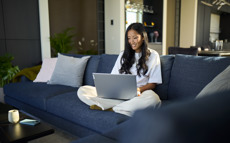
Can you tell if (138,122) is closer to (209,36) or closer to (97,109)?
(97,109)

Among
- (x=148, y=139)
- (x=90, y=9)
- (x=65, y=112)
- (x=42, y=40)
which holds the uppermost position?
(x=90, y=9)

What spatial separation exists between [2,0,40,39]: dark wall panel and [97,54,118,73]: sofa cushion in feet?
7.08

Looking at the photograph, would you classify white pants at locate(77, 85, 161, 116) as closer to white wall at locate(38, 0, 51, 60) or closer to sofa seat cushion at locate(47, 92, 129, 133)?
sofa seat cushion at locate(47, 92, 129, 133)

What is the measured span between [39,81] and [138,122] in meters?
2.70

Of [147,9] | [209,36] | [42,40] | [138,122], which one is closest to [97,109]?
[138,122]

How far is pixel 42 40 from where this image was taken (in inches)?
161

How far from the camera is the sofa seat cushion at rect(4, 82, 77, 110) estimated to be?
2.15 metres

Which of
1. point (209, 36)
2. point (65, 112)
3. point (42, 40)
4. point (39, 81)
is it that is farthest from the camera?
point (209, 36)

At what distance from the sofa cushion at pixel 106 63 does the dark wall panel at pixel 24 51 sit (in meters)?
2.10

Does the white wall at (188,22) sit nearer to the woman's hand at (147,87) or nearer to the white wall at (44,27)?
the white wall at (44,27)

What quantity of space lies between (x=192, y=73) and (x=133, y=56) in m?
0.58

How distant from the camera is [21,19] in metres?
3.85

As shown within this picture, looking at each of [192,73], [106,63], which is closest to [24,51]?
[106,63]

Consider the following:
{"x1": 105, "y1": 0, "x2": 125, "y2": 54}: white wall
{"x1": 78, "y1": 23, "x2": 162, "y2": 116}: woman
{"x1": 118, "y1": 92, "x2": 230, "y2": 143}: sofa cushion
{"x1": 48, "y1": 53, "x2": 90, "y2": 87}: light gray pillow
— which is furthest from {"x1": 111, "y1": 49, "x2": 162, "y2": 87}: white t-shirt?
{"x1": 105, "y1": 0, "x2": 125, "y2": 54}: white wall
